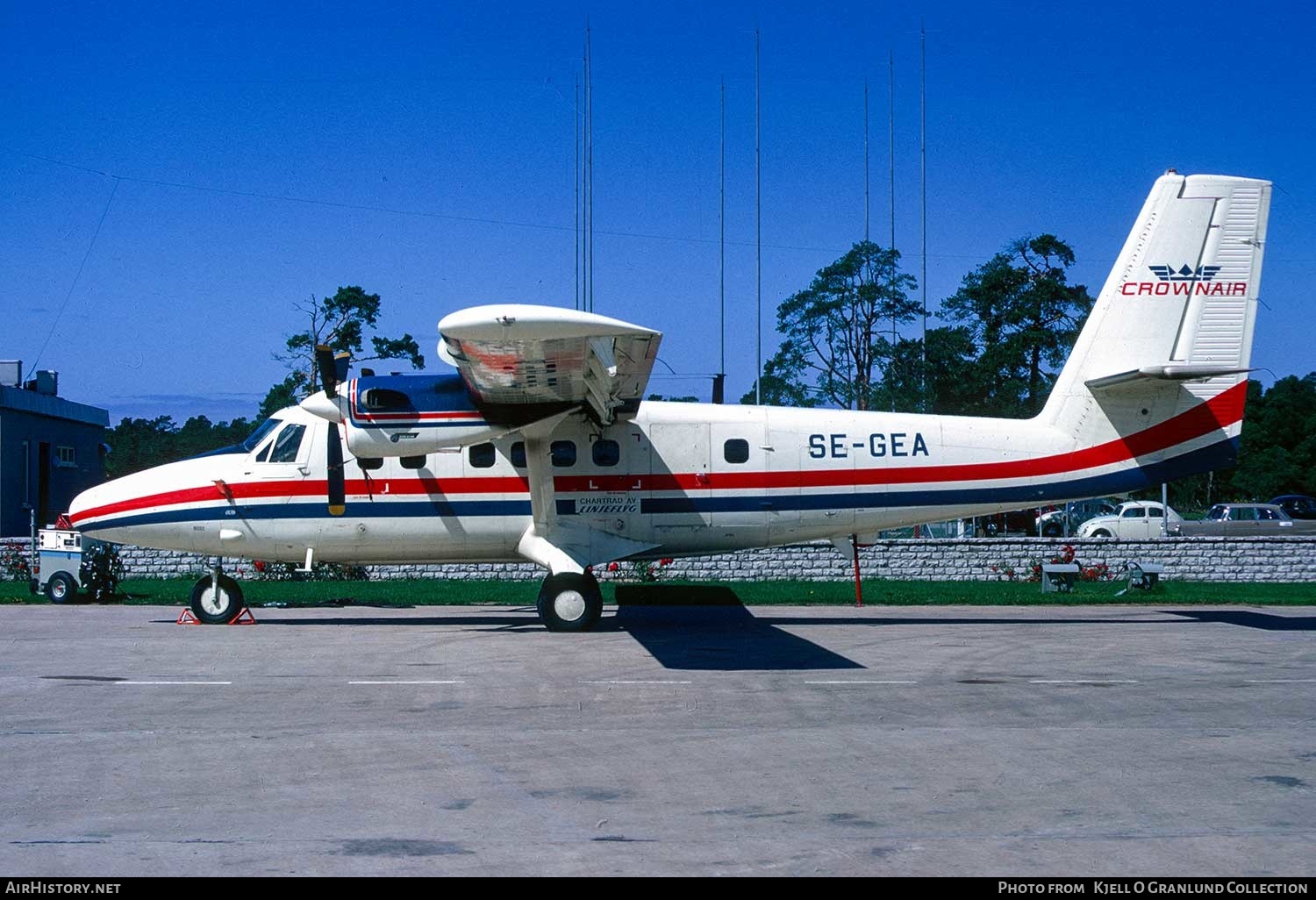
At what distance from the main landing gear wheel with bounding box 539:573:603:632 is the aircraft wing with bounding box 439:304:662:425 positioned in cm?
231

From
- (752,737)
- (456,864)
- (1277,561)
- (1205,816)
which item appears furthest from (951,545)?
(456,864)

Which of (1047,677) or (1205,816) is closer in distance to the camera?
(1205,816)

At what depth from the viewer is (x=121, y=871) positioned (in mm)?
5410

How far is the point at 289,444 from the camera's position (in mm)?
16594

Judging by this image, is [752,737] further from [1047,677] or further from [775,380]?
[775,380]

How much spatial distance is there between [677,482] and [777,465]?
1468 mm

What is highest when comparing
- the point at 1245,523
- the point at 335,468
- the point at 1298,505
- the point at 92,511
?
the point at 335,468

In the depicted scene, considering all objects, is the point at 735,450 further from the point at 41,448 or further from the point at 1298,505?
the point at 1298,505

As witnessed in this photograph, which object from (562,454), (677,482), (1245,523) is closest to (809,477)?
(677,482)

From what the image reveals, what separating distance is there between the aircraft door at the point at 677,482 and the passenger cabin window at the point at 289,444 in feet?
16.7

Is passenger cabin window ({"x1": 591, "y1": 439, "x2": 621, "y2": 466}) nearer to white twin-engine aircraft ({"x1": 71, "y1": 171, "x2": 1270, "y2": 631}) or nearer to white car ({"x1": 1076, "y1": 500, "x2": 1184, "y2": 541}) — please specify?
white twin-engine aircraft ({"x1": 71, "y1": 171, "x2": 1270, "y2": 631})

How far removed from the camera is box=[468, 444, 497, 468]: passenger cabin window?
1642 centimetres
